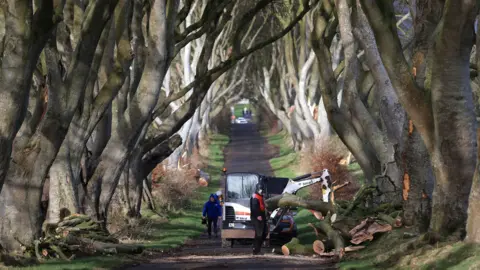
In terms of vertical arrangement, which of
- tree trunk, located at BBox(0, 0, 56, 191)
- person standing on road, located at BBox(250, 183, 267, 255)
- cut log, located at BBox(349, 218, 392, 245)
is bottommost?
cut log, located at BBox(349, 218, 392, 245)

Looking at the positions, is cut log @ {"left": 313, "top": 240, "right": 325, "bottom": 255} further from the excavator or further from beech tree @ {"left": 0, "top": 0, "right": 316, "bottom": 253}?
the excavator

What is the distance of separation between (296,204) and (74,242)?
770 cm

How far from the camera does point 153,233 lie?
3150 centimetres

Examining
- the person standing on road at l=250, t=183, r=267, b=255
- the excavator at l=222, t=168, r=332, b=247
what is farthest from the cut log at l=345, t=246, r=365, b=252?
the excavator at l=222, t=168, r=332, b=247

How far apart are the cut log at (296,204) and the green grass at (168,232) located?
291 cm

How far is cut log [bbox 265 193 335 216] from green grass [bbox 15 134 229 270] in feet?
9.56

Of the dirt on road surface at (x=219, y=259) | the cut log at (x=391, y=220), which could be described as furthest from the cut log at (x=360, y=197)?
the dirt on road surface at (x=219, y=259)

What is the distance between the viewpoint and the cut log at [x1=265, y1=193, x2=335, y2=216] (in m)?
25.9

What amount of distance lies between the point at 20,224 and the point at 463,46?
9.12 m

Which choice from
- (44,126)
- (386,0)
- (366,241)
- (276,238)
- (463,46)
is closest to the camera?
(463,46)

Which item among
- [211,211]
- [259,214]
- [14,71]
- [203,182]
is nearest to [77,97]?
[14,71]

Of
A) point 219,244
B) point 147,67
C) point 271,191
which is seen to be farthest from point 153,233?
point 147,67

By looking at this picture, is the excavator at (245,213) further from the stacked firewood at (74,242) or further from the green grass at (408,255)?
the green grass at (408,255)

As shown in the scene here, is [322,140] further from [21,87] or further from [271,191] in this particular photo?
[21,87]
